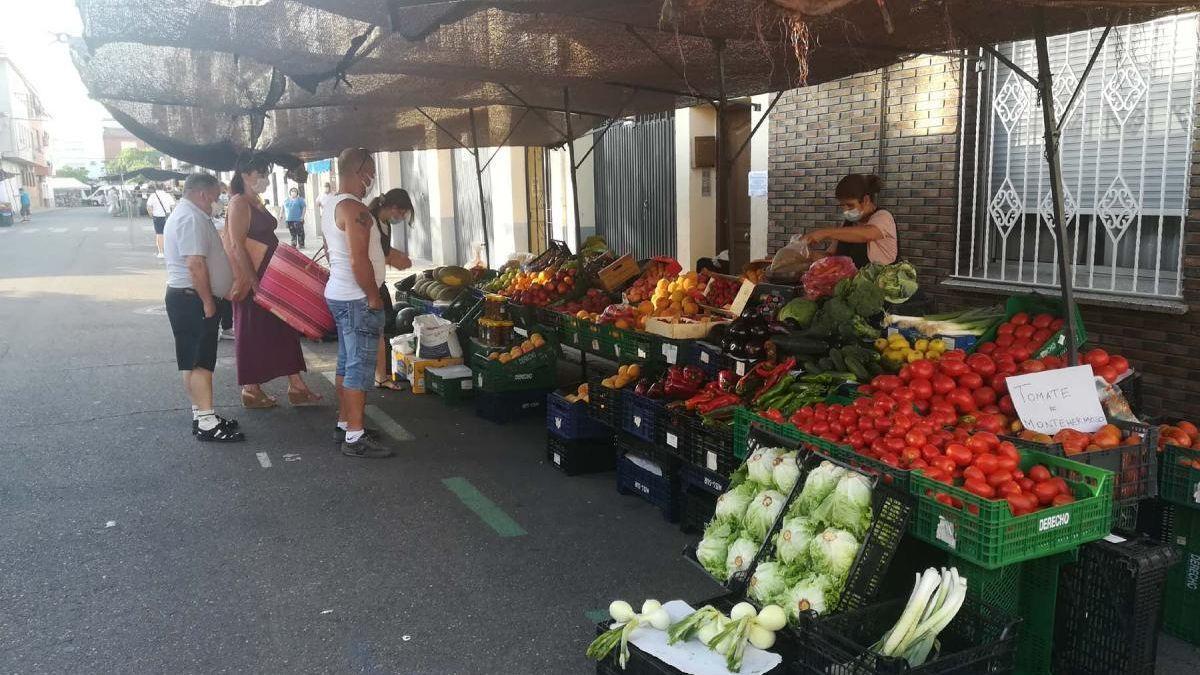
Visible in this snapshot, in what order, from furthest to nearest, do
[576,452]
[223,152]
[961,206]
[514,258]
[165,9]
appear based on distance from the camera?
[514,258] < [223,152] < [961,206] < [576,452] < [165,9]

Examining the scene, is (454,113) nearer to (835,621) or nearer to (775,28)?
(775,28)

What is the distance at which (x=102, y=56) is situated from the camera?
21.5 feet

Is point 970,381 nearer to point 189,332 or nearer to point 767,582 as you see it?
point 767,582

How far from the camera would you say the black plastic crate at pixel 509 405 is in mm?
7461

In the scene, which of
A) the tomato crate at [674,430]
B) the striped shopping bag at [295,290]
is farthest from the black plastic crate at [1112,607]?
the striped shopping bag at [295,290]

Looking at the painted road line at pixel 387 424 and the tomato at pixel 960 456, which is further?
the painted road line at pixel 387 424

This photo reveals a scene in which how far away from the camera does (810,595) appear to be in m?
3.17

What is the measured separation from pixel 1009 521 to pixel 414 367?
634 cm

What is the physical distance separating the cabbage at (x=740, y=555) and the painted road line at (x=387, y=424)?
12.9 ft

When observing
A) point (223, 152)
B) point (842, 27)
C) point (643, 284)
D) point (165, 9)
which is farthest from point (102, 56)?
point (842, 27)

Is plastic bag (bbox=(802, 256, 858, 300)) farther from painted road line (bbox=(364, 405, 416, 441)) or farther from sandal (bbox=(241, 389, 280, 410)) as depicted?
sandal (bbox=(241, 389, 280, 410))

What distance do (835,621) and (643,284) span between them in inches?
193

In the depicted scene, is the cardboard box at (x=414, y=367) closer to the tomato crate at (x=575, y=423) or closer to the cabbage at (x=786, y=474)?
the tomato crate at (x=575, y=423)

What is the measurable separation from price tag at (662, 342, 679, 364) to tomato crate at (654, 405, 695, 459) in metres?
0.86
